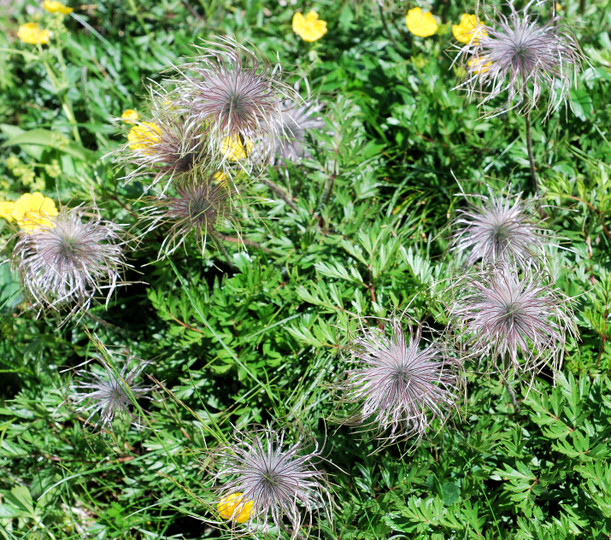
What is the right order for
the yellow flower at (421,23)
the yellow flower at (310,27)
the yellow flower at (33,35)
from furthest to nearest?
1. the yellow flower at (33,35)
2. the yellow flower at (310,27)
3. the yellow flower at (421,23)

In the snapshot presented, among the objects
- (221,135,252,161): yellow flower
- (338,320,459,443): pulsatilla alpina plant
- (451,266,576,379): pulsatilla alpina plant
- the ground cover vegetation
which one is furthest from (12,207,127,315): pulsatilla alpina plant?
(451,266,576,379): pulsatilla alpina plant

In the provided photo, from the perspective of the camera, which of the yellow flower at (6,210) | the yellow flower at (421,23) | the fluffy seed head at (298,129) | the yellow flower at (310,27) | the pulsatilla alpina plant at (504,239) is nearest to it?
the pulsatilla alpina plant at (504,239)

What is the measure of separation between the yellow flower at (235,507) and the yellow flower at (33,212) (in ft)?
3.85

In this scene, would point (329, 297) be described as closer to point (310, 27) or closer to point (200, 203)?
point (200, 203)

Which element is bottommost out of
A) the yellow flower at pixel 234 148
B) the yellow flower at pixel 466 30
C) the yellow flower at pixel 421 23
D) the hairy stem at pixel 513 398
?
the hairy stem at pixel 513 398

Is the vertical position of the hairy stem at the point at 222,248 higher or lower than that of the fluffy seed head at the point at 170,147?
lower

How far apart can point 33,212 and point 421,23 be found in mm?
1855

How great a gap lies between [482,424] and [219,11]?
112 inches

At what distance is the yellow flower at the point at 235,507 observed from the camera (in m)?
1.88

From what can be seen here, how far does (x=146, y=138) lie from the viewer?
2270mm

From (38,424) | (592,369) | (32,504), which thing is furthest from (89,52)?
(592,369)

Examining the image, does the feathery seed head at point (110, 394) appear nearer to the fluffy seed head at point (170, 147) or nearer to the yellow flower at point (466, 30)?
the fluffy seed head at point (170, 147)

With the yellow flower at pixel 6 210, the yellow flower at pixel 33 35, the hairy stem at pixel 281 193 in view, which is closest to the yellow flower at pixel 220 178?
the hairy stem at pixel 281 193

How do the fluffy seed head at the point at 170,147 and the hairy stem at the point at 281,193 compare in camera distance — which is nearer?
the fluffy seed head at the point at 170,147
